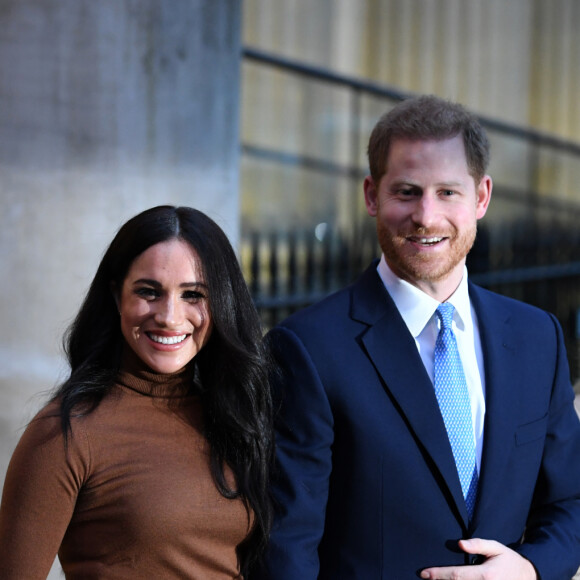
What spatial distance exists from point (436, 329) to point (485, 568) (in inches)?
19.8

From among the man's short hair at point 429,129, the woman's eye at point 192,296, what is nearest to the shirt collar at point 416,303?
the man's short hair at point 429,129

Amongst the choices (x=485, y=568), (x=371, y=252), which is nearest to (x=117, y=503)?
(x=485, y=568)

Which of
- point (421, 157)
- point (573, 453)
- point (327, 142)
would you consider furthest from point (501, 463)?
point (327, 142)

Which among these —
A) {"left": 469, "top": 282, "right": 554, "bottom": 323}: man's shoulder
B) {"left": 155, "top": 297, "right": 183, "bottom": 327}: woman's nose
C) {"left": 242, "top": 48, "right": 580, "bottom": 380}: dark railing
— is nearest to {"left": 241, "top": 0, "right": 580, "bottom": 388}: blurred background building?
{"left": 242, "top": 48, "right": 580, "bottom": 380}: dark railing

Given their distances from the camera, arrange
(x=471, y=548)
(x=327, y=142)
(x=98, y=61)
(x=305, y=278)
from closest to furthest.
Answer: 1. (x=471, y=548)
2. (x=98, y=61)
3. (x=305, y=278)
4. (x=327, y=142)

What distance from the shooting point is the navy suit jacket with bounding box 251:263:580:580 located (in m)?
1.95

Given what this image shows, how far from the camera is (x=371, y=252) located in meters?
5.95

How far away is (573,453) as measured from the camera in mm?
2178

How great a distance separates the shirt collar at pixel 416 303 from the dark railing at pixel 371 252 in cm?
302

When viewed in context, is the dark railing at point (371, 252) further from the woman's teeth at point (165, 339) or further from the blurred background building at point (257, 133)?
the woman's teeth at point (165, 339)

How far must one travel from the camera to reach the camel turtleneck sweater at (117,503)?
183 cm

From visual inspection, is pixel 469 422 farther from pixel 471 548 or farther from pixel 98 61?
pixel 98 61

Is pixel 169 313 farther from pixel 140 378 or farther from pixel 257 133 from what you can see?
pixel 257 133

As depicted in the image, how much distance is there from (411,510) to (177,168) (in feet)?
7.69
